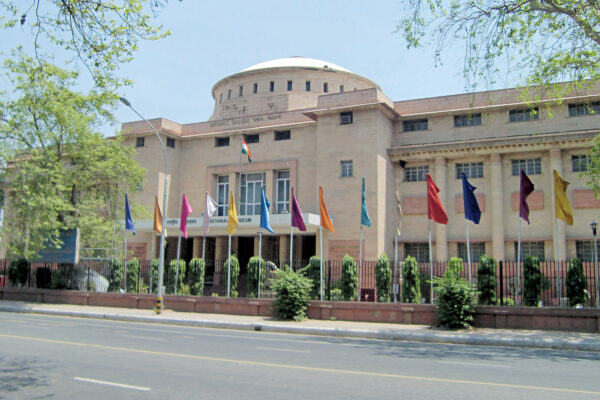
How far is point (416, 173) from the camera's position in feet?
112

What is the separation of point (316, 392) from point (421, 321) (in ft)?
40.2

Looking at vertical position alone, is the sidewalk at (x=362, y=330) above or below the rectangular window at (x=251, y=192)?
below

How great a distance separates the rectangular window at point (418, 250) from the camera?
3341 cm

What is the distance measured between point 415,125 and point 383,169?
13.4 feet

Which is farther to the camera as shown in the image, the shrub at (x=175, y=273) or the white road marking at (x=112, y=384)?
the shrub at (x=175, y=273)

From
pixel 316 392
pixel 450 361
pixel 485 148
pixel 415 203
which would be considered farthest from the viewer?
pixel 415 203

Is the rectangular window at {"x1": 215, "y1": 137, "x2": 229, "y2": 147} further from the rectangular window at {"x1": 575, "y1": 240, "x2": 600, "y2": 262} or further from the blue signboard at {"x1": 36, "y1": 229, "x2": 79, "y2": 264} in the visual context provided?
the rectangular window at {"x1": 575, "y1": 240, "x2": 600, "y2": 262}

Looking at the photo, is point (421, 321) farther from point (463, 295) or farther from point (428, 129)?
point (428, 129)

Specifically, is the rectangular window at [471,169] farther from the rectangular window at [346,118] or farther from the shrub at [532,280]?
the shrub at [532,280]

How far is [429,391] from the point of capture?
24.8 feet

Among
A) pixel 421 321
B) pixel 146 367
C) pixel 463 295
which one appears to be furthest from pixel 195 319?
pixel 146 367

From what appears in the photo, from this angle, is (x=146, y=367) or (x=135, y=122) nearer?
(x=146, y=367)

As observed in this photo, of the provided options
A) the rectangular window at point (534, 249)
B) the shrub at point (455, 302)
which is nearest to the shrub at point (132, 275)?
the shrub at point (455, 302)

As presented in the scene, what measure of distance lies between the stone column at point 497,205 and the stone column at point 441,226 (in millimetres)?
2696
